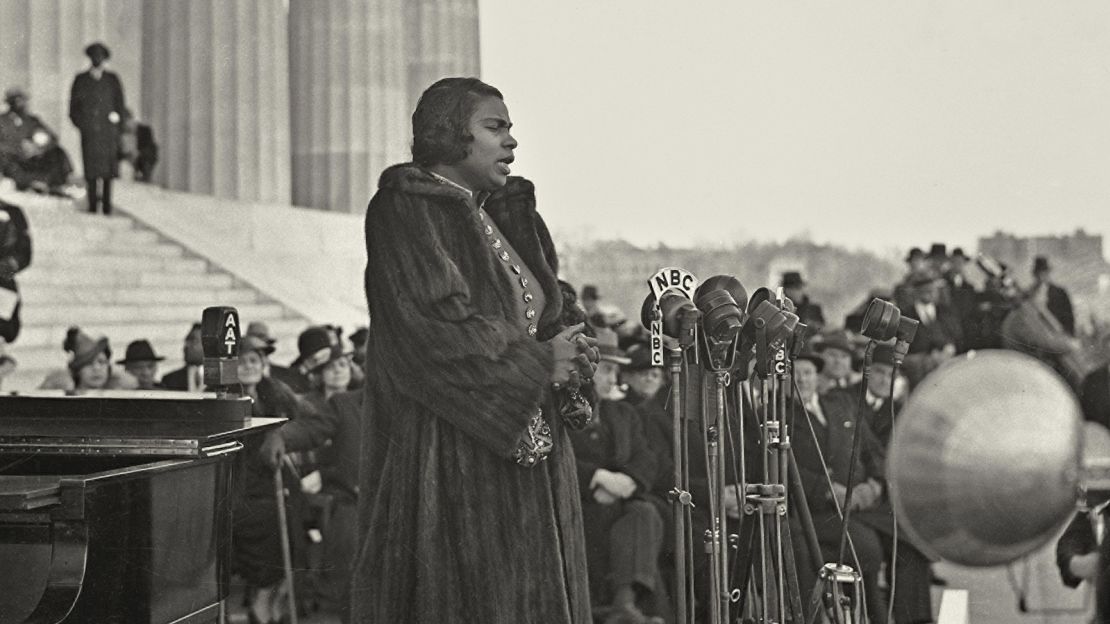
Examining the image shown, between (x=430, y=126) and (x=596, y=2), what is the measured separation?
2258 mm

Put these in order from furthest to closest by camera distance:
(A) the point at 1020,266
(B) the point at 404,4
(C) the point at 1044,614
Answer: (B) the point at 404,4 < (A) the point at 1020,266 < (C) the point at 1044,614

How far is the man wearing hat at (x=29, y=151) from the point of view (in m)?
9.50

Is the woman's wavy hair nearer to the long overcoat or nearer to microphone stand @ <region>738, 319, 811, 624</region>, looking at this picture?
microphone stand @ <region>738, 319, 811, 624</region>

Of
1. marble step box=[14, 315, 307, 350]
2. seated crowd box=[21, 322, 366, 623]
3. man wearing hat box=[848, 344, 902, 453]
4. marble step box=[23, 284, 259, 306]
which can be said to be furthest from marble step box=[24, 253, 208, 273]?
man wearing hat box=[848, 344, 902, 453]

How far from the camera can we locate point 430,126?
3.63 m

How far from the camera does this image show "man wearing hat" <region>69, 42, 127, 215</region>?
10.0 metres

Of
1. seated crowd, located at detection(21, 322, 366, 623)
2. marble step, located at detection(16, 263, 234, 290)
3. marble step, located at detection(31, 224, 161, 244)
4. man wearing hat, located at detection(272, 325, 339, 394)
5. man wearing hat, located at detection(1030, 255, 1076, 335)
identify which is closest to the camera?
man wearing hat, located at detection(1030, 255, 1076, 335)

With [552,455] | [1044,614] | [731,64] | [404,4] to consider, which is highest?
[404,4]

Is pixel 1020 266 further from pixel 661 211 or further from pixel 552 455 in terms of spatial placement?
pixel 552 455

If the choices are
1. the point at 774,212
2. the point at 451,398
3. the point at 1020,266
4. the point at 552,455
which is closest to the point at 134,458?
the point at 451,398

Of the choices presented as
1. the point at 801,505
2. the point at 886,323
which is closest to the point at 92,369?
the point at 801,505

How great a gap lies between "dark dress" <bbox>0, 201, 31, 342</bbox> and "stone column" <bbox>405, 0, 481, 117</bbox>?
9.06ft

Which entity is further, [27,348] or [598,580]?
[27,348]

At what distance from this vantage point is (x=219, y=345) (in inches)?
148
